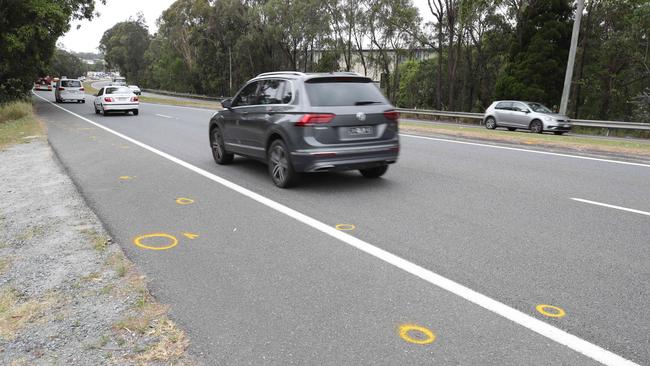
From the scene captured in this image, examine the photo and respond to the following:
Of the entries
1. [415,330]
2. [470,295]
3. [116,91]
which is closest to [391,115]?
[470,295]

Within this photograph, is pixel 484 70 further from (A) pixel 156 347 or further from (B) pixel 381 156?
(A) pixel 156 347

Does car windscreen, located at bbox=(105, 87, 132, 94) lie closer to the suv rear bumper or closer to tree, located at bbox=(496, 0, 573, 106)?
the suv rear bumper

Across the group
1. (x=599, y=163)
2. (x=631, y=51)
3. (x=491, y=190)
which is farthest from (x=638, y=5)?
(x=491, y=190)

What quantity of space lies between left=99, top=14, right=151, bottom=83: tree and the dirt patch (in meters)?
118

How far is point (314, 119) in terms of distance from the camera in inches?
290

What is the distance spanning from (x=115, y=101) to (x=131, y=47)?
101 m

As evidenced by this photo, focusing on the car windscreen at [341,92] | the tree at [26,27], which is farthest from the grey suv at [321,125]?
the tree at [26,27]

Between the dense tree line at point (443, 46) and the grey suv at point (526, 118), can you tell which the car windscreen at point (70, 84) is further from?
the grey suv at point (526, 118)

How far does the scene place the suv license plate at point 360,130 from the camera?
7561 mm

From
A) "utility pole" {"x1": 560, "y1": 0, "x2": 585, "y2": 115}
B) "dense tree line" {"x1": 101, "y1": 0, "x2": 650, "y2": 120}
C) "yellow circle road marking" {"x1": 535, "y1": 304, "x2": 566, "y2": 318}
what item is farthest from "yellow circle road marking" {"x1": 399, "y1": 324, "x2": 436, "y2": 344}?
"dense tree line" {"x1": 101, "y1": 0, "x2": 650, "y2": 120}

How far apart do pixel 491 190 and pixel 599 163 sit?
14.5ft

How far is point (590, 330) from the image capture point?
3406 mm

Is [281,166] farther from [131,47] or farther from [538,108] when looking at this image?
[131,47]

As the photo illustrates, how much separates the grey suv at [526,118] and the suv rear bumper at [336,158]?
17.5 metres
